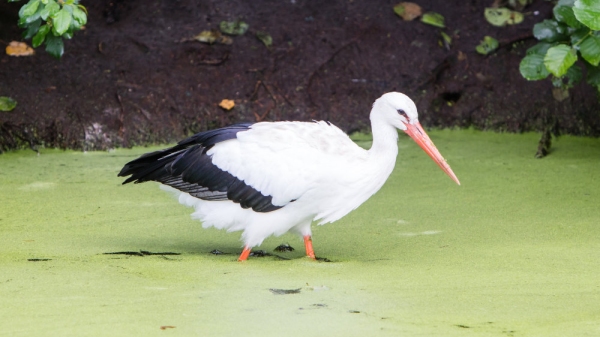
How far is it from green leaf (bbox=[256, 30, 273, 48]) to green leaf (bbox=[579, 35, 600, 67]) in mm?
3717

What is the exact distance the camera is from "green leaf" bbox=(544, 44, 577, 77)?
214 inches

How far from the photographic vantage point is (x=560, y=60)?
5430 mm

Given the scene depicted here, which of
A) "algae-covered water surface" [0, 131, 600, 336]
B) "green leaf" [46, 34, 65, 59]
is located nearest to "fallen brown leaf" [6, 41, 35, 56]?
"algae-covered water surface" [0, 131, 600, 336]

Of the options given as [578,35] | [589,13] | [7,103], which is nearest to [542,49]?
[578,35]

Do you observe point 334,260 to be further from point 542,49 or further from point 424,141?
point 542,49

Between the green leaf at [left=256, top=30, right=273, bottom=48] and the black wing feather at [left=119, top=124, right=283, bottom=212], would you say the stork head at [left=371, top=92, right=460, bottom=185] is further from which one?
the green leaf at [left=256, top=30, right=273, bottom=48]

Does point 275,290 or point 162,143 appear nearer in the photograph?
point 275,290

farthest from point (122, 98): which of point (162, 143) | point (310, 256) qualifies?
point (310, 256)

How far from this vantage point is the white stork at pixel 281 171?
4379mm

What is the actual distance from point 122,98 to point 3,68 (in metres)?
1.08

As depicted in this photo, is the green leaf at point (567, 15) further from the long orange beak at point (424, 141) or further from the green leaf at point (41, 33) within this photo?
the green leaf at point (41, 33)

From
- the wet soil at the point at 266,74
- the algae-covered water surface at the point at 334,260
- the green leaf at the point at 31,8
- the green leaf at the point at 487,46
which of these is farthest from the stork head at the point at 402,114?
the green leaf at the point at 487,46

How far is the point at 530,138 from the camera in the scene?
7777 mm

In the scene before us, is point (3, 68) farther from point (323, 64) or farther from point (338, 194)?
point (338, 194)
